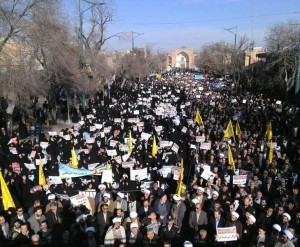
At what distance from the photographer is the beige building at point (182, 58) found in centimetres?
14688

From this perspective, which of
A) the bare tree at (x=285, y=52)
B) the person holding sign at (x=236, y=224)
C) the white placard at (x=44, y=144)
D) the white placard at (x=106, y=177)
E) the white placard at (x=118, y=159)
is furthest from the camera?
the bare tree at (x=285, y=52)

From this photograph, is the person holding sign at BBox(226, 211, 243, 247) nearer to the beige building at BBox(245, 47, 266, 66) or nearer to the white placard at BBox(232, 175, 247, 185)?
the white placard at BBox(232, 175, 247, 185)

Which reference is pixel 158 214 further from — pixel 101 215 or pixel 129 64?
pixel 129 64

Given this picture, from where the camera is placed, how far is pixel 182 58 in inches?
5896

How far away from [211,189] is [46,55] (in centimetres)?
1356

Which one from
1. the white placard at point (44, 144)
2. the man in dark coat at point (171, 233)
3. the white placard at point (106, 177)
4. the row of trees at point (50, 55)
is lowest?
the man in dark coat at point (171, 233)

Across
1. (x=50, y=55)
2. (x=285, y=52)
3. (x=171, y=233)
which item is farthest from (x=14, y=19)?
(x=285, y=52)

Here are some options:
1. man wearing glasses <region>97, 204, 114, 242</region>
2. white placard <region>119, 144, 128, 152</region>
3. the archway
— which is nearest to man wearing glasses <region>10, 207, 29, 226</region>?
man wearing glasses <region>97, 204, 114, 242</region>

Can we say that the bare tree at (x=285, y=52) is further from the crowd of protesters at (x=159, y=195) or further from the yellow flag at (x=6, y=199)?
the yellow flag at (x=6, y=199)

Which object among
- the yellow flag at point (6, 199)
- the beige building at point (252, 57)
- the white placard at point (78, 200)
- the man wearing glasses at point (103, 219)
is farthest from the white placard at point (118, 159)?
the beige building at point (252, 57)

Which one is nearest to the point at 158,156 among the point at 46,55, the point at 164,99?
the point at 46,55

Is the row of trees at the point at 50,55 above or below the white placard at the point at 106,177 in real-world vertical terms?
above

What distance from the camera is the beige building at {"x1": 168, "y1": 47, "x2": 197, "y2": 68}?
147 metres

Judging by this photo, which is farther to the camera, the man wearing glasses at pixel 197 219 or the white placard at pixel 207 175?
the white placard at pixel 207 175
